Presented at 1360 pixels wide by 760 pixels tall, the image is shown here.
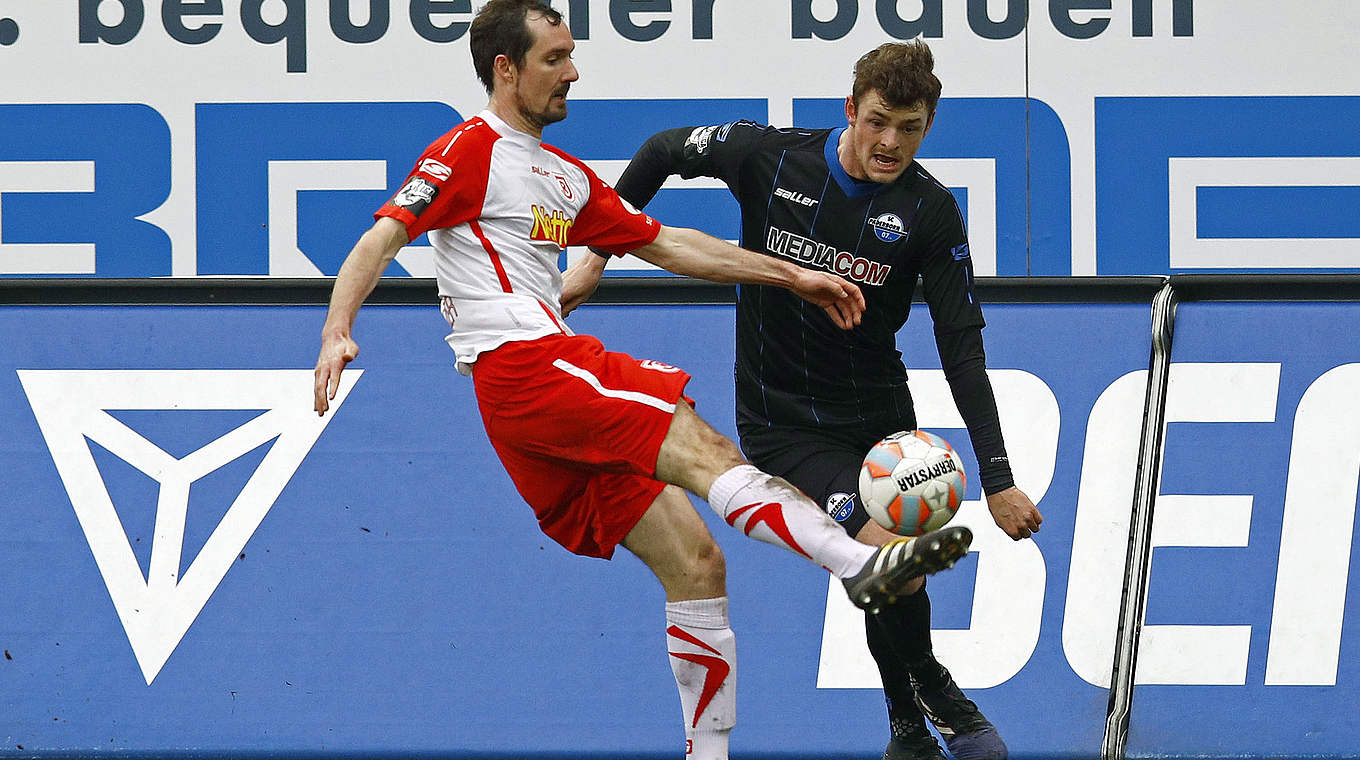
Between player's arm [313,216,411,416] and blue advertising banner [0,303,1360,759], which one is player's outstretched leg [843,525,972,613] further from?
blue advertising banner [0,303,1360,759]

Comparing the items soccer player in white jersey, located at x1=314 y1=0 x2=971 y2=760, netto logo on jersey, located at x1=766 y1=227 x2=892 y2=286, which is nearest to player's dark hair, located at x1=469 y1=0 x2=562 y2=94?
soccer player in white jersey, located at x1=314 y1=0 x2=971 y2=760

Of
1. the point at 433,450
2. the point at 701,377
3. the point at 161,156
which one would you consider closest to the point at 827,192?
the point at 701,377

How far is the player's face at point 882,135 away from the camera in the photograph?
12.3 ft

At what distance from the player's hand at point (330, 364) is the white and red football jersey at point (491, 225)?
392 mm

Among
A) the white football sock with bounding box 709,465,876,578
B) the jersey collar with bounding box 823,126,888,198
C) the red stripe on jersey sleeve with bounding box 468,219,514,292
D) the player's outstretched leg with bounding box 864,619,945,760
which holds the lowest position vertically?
the player's outstretched leg with bounding box 864,619,945,760

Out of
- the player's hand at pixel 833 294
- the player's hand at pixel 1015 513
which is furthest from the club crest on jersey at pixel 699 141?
the player's hand at pixel 1015 513

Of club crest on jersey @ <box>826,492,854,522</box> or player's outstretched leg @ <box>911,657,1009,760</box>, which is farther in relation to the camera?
player's outstretched leg @ <box>911,657,1009,760</box>

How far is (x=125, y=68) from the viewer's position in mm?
6484

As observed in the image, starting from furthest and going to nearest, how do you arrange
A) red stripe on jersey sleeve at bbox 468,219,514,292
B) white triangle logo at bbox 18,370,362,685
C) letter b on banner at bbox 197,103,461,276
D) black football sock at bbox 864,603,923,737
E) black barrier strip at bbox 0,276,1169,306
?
letter b on banner at bbox 197,103,461,276, black barrier strip at bbox 0,276,1169,306, white triangle logo at bbox 18,370,362,685, black football sock at bbox 864,603,923,737, red stripe on jersey sleeve at bbox 468,219,514,292

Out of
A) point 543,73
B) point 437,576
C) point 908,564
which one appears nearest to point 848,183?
point 543,73

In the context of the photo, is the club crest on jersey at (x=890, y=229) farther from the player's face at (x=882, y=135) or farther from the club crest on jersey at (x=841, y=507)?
the club crest on jersey at (x=841, y=507)

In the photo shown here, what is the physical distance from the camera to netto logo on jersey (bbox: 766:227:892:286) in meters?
3.99

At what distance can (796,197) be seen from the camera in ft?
13.3

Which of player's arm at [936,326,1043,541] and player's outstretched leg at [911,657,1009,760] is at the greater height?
player's arm at [936,326,1043,541]
